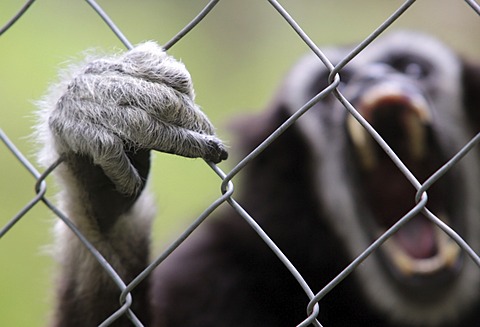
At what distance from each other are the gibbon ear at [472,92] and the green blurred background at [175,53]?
2607 millimetres

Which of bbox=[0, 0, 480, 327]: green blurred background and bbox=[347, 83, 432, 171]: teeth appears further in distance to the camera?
bbox=[0, 0, 480, 327]: green blurred background

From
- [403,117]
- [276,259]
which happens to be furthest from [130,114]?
[276,259]

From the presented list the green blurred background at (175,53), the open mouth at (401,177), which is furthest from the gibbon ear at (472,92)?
the green blurred background at (175,53)

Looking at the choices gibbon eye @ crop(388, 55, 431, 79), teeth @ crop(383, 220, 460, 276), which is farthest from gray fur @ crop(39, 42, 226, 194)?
gibbon eye @ crop(388, 55, 431, 79)

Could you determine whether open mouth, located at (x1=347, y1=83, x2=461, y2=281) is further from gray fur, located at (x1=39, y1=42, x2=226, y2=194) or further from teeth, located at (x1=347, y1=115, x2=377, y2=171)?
gray fur, located at (x1=39, y1=42, x2=226, y2=194)

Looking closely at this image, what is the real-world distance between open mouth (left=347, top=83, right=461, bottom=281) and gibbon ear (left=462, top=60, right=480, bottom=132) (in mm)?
254

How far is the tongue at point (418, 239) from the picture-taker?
262 centimetres

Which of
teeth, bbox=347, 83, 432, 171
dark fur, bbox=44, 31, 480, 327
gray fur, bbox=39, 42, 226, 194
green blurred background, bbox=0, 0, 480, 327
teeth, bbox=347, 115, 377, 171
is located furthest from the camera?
green blurred background, bbox=0, 0, 480, 327

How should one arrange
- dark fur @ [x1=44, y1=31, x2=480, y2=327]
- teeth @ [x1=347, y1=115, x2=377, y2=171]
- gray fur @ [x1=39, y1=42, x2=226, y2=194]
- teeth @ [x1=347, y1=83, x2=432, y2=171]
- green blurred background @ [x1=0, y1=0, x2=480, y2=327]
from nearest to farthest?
gray fur @ [x1=39, y1=42, x2=226, y2=194] < teeth @ [x1=347, y1=83, x2=432, y2=171] < teeth @ [x1=347, y1=115, x2=377, y2=171] < dark fur @ [x1=44, y1=31, x2=480, y2=327] < green blurred background @ [x1=0, y1=0, x2=480, y2=327]

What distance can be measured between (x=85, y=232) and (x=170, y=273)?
925 millimetres

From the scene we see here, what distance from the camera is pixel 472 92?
2.77 meters

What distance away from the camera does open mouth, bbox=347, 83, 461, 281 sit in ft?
8.15

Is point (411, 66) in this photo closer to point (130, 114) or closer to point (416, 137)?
point (416, 137)

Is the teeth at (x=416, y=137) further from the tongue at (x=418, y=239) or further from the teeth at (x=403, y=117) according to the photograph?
the tongue at (x=418, y=239)
